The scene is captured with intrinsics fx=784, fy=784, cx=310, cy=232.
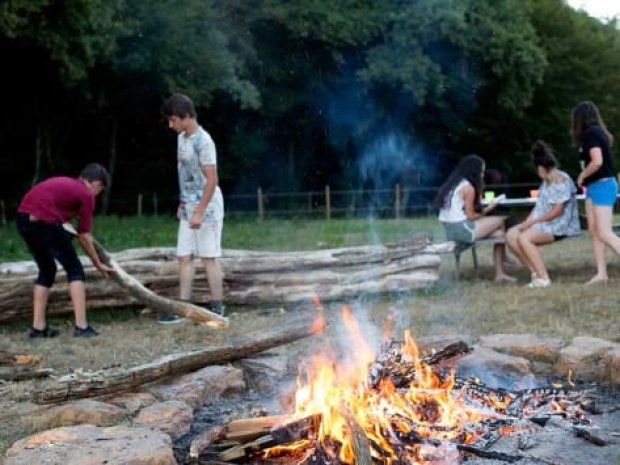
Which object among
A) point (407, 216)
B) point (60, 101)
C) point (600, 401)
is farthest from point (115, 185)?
point (600, 401)

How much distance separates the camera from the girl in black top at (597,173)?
704 centimetres

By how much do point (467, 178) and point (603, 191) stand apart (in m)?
1.28

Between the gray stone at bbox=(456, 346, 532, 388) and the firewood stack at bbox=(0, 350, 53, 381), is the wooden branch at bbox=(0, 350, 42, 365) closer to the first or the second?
the firewood stack at bbox=(0, 350, 53, 381)

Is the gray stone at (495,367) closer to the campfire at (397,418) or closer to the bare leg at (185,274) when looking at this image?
the campfire at (397,418)

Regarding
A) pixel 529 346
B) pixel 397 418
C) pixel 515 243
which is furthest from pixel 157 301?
pixel 515 243

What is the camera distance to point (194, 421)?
364cm

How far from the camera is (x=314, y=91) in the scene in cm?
2602

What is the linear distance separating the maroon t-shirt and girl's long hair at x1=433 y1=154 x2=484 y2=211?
3569 mm

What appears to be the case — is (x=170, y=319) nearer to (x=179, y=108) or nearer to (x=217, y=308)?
(x=217, y=308)

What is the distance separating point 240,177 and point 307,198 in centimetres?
409

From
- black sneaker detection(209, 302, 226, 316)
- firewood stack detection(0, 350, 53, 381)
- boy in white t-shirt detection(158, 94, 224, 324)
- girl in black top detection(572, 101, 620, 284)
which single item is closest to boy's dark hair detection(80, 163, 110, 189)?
boy in white t-shirt detection(158, 94, 224, 324)

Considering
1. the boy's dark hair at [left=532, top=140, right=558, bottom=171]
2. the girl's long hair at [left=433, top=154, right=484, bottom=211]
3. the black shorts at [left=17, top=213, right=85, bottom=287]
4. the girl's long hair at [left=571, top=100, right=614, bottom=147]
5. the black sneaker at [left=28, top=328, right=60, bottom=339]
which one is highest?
the girl's long hair at [left=571, top=100, right=614, bottom=147]

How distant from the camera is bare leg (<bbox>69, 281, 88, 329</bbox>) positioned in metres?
5.70

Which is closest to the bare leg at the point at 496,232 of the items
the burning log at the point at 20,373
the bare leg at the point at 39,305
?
the bare leg at the point at 39,305
